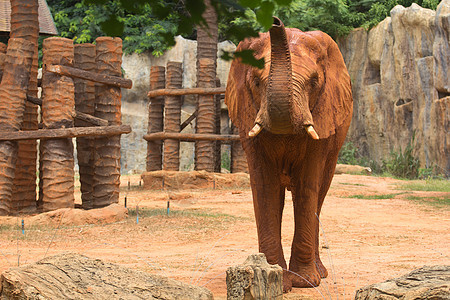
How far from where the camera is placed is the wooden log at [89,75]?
31.1 ft

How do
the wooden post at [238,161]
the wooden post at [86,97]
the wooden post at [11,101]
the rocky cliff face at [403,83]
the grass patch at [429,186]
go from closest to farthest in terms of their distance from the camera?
the wooden post at [11,101] < the wooden post at [86,97] < the grass patch at [429,186] < the wooden post at [238,161] < the rocky cliff face at [403,83]

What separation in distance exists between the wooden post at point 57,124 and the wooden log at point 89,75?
0.39 feet

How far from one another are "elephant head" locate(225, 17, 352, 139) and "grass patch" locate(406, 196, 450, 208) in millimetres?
7304

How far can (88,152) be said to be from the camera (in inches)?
423

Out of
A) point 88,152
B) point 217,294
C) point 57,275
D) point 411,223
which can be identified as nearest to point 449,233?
point 411,223

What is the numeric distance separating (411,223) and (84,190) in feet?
18.6

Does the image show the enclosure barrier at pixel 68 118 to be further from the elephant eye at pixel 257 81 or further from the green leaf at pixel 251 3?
the green leaf at pixel 251 3

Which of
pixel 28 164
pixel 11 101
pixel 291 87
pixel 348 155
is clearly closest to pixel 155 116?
pixel 28 164

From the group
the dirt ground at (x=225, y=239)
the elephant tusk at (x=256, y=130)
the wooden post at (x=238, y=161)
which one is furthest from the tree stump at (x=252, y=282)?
the wooden post at (x=238, y=161)

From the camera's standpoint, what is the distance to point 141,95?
23391mm

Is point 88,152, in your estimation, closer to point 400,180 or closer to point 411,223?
point 411,223

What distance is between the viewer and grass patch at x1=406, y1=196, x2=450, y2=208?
12.2m

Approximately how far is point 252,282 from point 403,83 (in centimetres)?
1846

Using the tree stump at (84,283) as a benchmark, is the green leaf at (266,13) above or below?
above
